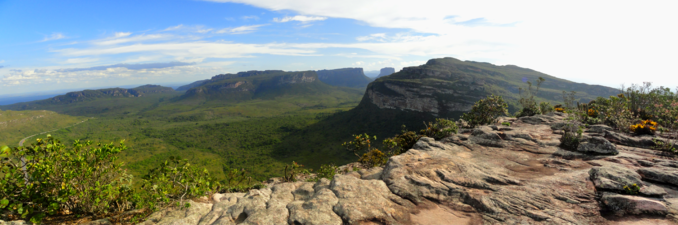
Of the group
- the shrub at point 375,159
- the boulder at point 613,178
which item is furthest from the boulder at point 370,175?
the boulder at point 613,178

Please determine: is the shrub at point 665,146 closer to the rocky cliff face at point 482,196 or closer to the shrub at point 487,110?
the rocky cliff face at point 482,196

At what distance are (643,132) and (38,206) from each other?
39.9 metres

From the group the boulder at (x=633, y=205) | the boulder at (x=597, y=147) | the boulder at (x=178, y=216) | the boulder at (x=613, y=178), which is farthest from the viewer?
the boulder at (x=597, y=147)

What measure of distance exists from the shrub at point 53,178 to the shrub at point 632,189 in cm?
2246

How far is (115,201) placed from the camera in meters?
10.4

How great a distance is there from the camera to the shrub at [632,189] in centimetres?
1073

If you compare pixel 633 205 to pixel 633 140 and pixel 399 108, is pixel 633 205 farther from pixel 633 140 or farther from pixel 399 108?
pixel 399 108

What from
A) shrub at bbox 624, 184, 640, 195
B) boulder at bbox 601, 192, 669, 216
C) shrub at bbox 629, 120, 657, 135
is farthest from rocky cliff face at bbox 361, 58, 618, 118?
boulder at bbox 601, 192, 669, 216

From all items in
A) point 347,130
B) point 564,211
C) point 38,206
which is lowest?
point 347,130

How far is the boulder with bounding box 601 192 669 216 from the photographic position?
951cm

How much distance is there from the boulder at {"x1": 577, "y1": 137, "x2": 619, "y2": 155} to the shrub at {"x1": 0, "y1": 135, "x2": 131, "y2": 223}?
1108 inches

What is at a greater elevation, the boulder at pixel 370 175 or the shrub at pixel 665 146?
the shrub at pixel 665 146

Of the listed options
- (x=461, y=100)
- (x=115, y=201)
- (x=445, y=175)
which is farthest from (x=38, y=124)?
(x=461, y=100)

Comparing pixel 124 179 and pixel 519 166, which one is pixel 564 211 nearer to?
pixel 519 166
